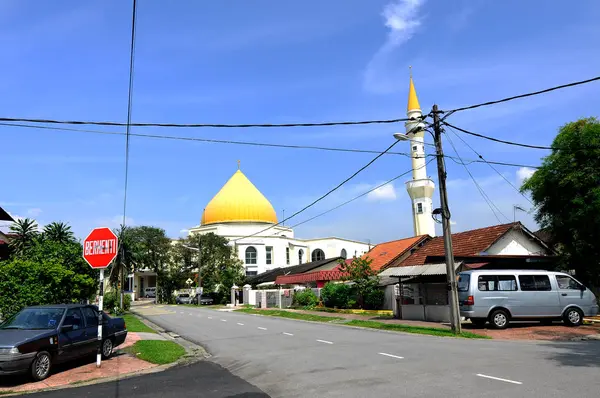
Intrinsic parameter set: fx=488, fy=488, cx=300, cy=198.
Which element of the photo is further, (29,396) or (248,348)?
(248,348)

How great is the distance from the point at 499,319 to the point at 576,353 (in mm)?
6814

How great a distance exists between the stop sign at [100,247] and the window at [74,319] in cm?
129

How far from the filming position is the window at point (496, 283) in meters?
17.4

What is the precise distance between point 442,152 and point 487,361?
867 cm

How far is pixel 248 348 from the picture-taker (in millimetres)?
13977

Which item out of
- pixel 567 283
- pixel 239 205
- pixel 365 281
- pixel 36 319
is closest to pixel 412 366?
pixel 36 319

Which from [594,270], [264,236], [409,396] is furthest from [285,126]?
[264,236]

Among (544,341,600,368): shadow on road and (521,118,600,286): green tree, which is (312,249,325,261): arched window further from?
(544,341,600,368): shadow on road

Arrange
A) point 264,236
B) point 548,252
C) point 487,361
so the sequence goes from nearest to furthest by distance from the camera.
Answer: point 487,361, point 548,252, point 264,236

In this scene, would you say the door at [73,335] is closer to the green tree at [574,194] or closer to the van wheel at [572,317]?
the van wheel at [572,317]

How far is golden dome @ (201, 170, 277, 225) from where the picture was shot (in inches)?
3017

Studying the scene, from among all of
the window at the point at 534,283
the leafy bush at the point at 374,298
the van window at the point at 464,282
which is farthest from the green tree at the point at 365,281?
the window at the point at 534,283

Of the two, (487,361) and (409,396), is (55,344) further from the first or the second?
(487,361)

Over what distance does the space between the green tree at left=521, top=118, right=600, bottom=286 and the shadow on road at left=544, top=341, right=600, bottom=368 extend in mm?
7938
